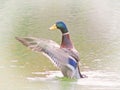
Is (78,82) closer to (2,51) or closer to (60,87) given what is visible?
(60,87)

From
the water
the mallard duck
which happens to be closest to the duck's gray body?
the mallard duck

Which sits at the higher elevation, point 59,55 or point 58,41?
point 59,55

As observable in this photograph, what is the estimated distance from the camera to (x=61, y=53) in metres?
13.3

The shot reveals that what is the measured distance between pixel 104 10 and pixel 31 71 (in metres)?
14.6

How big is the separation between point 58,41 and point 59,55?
466cm

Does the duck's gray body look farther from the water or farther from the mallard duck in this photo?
the water

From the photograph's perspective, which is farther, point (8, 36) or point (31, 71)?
point (8, 36)

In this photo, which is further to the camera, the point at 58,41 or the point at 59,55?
the point at 58,41

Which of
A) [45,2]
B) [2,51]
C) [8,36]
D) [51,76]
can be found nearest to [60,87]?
[51,76]

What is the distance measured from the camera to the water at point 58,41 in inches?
502

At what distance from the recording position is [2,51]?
52.6ft

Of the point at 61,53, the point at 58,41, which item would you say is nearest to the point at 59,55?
the point at 61,53

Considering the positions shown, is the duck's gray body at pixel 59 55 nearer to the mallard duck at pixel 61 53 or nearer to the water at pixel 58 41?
the mallard duck at pixel 61 53

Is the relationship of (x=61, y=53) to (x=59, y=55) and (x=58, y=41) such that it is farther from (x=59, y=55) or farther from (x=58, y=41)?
(x=58, y=41)
